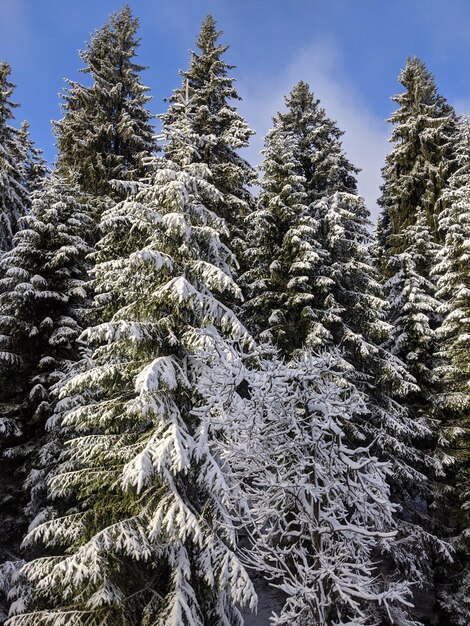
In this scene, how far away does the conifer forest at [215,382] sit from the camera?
5668 millimetres

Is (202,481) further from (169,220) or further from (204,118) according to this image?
(204,118)

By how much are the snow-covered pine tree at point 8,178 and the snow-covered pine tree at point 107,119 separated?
1.85m

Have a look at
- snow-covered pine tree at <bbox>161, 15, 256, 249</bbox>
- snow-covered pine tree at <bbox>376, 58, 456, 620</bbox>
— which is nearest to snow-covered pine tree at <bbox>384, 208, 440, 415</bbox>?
snow-covered pine tree at <bbox>376, 58, 456, 620</bbox>

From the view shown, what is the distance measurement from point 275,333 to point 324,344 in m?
1.44

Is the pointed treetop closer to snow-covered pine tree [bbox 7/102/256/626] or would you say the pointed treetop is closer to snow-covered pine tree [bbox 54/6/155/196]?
snow-covered pine tree [bbox 54/6/155/196]

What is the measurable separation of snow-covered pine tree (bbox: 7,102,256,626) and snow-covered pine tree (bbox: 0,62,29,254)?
733 centimetres

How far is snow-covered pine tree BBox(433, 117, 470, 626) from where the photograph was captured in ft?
41.2

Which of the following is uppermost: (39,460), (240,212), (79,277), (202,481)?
(240,212)

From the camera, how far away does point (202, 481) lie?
25.5 feet

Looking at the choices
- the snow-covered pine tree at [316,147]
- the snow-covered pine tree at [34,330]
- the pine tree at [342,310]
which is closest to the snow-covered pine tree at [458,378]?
the pine tree at [342,310]

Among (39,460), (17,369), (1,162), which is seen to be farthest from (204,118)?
(39,460)

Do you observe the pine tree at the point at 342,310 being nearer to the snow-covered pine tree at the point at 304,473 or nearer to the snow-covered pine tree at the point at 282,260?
the snow-covered pine tree at the point at 282,260

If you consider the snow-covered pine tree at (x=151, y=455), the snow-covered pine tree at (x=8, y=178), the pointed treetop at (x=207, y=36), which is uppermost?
the pointed treetop at (x=207, y=36)

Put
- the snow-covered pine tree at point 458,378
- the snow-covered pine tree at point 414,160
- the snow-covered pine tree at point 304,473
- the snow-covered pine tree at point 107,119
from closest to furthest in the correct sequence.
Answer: the snow-covered pine tree at point 304,473 → the snow-covered pine tree at point 458,378 → the snow-covered pine tree at point 107,119 → the snow-covered pine tree at point 414,160
